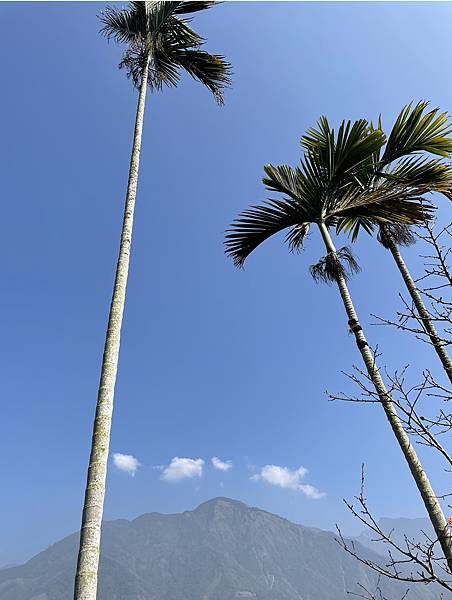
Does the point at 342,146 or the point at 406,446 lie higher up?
the point at 342,146

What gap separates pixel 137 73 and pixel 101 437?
22.0ft

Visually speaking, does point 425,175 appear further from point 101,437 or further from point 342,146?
point 101,437

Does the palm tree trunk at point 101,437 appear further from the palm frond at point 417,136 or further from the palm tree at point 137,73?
the palm frond at point 417,136

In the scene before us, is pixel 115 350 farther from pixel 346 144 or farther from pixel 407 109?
pixel 407 109

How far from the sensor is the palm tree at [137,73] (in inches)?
167

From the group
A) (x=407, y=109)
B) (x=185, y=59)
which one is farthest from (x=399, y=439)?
(x=185, y=59)

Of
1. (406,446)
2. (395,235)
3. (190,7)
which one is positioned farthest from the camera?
(395,235)

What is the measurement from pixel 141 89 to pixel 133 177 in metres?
1.97

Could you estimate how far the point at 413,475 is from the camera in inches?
216

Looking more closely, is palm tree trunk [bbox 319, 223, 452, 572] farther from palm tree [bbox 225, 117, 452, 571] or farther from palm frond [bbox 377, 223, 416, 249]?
palm frond [bbox 377, 223, 416, 249]

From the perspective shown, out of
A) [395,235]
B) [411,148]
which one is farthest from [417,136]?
[395,235]

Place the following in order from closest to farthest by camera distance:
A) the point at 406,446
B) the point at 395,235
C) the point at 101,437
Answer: the point at 101,437 → the point at 406,446 → the point at 395,235

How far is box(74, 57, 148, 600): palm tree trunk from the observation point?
3553mm

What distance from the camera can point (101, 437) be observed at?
4270 millimetres
